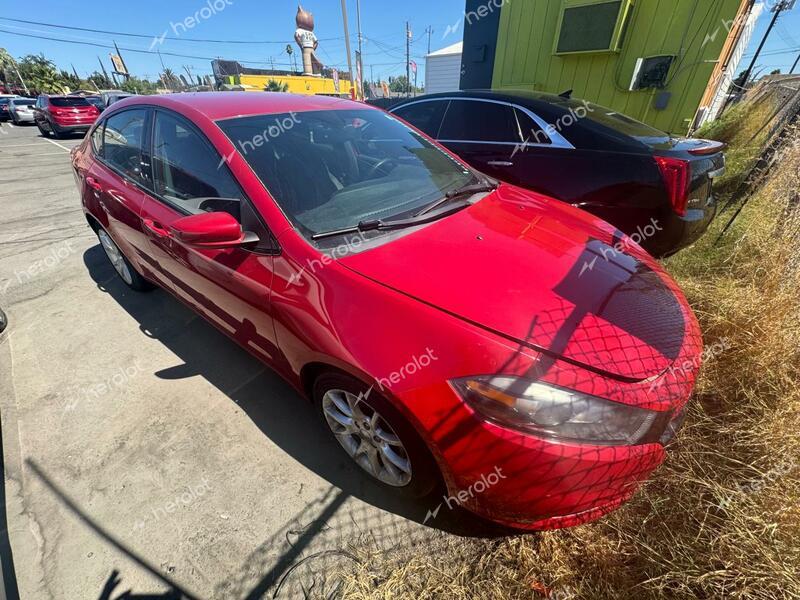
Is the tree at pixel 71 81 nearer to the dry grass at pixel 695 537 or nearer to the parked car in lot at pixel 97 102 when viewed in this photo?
the parked car in lot at pixel 97 102

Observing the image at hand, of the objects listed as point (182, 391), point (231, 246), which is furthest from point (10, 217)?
point (231, 246)

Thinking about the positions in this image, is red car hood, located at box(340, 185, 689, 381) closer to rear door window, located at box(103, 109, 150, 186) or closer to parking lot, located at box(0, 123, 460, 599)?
parking lot, located at box(0, 123, 460, 599)

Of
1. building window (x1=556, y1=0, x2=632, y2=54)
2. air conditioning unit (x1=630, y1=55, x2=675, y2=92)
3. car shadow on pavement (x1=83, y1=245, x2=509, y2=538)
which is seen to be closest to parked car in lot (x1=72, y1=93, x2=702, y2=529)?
car shadow on pavement (x1=83, y1=245, x2=509, y2=538)

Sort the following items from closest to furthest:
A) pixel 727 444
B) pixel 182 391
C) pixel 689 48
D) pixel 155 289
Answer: pixel 727 444 → pixel 182 391 → pixel 155 289 → pixel 689 48

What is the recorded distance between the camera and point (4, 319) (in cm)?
300

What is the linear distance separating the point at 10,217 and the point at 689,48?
36.7 ft

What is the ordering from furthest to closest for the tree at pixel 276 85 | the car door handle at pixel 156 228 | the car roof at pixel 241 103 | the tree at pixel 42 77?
the tree at pixel 42 77 → the tree at pixel 276 85 → the car door handle at pixel 156 228 → the car roof at pixel 241 103

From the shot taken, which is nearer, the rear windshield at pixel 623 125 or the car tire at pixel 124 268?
the rear windshield at pixel 623 125

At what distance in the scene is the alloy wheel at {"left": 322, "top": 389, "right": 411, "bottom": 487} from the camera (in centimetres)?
156

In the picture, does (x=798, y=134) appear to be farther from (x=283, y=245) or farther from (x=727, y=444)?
(x=283, y=245)

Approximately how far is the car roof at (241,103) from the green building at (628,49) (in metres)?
6.42

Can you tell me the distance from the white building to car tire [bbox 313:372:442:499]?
1669cm

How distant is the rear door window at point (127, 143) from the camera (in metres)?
2.49

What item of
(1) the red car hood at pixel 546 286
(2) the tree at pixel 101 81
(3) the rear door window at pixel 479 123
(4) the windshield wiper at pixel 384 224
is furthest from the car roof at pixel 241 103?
(2) the tree at pixel 101 81
